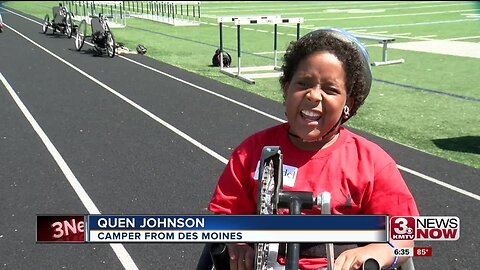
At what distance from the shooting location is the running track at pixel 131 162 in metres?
4.20

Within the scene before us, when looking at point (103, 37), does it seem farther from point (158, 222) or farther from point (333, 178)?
point (158, 222)

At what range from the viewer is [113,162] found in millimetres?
6453

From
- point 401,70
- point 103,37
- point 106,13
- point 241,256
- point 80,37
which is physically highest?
point 241,256

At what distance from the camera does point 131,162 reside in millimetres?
6441

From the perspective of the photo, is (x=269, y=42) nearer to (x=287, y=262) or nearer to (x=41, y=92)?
(x=41, y=92)

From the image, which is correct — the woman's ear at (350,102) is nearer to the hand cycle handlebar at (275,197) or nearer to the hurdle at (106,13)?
the hand cycle handlebar at (275,197)

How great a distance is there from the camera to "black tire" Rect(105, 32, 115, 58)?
15789 mm

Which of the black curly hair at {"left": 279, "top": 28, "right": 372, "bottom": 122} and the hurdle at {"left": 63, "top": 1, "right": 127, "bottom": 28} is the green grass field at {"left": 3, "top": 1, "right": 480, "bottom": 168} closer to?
the hurdle at {"left": 63, "top": 1, "right": 127, "bottom": 28}

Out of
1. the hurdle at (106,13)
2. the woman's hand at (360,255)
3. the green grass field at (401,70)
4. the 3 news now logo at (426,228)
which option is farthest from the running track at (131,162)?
the hurdle at (106,13)

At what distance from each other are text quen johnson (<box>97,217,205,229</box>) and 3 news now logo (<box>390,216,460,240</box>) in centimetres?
36

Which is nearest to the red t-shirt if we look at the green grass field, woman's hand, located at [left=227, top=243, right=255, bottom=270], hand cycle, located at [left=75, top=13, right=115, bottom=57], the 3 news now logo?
woman's hand, located at [left=227, top=243, right=255, bottom=270]

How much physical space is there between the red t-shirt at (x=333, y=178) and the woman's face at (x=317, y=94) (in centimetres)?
19

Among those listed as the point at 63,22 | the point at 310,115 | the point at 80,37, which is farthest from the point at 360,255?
the point at 63,22

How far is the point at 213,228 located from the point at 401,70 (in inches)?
509
